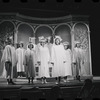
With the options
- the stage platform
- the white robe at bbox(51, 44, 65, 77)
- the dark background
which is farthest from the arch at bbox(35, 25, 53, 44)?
the stage platform

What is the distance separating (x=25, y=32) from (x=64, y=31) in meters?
1.86

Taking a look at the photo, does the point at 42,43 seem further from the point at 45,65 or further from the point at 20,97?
the point at 20,97

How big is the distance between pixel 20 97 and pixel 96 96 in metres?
2.56

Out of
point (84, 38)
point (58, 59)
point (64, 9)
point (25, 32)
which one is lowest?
point (58, 59)

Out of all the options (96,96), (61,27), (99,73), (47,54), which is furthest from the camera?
(61,27)

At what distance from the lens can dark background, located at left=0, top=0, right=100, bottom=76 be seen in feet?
32.1

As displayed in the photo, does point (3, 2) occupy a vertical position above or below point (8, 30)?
above

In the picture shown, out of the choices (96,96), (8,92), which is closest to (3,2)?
(8,92)

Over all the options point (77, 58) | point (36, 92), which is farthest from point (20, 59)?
point (36, 92)

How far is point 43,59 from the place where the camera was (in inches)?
381

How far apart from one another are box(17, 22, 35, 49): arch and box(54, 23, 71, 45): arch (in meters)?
1.20

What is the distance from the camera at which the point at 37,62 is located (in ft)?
30.8

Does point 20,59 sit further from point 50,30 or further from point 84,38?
point 84,38

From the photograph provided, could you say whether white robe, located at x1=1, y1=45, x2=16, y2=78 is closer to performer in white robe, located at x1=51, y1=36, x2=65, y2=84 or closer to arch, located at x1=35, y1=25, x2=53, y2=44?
performer in white robe, located at x1=51, y1=36, x2=65, y2=84
